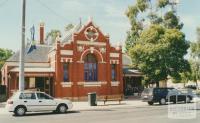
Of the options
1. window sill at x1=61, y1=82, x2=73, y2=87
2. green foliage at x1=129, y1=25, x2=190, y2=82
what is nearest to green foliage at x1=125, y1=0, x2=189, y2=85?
green foliage at x1=129, y1=25, x2=190, y2=82

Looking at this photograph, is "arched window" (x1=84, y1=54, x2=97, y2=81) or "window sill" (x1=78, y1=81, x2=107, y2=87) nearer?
"window sill" (x1=78, y1=81, x2=107, y2=87)

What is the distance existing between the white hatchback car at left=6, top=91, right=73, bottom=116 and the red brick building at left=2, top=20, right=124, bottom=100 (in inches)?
492

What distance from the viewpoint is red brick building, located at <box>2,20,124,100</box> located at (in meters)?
35.4

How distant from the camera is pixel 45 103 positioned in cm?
2214

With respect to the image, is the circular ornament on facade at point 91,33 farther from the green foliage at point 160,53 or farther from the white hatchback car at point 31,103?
the white hatchback car at point 31,103

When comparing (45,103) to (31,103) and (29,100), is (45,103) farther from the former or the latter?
(29,100)

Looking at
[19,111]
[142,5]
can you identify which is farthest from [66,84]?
[142,5]

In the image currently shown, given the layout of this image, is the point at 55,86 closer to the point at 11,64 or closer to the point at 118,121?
the point at 11,64

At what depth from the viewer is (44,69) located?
3641 cm

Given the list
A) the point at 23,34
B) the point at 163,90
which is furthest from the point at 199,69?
the point at 23,34

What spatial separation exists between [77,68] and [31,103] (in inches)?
572

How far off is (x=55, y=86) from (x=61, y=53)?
138 inches

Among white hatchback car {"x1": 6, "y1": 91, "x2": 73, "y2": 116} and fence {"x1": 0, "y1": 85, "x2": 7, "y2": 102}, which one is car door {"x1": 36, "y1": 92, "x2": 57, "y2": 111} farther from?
fence {"x1": 0, "y1": 85, "x2": 7, "y2": 102}

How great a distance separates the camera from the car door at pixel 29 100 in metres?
21.7
